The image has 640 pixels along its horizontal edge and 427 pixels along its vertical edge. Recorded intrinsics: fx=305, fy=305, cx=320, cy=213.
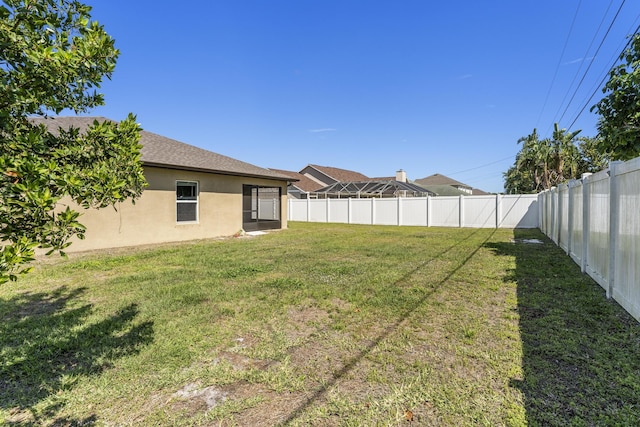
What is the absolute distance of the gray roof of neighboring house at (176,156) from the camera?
1030 centimetres

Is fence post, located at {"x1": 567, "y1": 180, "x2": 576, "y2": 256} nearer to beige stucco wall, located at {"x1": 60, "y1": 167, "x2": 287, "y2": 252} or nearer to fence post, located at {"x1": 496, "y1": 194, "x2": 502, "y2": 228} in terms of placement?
fence post, located at {"x1": 496, "y1": 194, "x2": 502, "y2": 228}

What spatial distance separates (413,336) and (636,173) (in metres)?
3.11

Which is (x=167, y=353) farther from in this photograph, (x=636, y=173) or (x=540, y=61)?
(x=540, y=61)

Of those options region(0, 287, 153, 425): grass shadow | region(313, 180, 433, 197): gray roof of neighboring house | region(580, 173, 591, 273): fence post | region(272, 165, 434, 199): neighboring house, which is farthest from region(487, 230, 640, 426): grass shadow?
region(313, 180, 433, 197): gray roof of neighboring house

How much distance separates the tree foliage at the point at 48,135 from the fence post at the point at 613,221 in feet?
18.7

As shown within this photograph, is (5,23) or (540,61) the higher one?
(540,61)

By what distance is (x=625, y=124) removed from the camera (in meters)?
5.30

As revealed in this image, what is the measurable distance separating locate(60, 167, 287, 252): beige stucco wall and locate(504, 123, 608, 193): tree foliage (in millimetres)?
20736

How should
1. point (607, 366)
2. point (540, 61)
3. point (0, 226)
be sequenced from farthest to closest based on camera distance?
1. point (540, 61)
2. point (607, 366)
3. point (0, 226)

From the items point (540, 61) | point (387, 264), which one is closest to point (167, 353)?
point (387, 264)

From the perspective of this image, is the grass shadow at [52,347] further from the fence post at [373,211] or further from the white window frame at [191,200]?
the fence post at [373,211]

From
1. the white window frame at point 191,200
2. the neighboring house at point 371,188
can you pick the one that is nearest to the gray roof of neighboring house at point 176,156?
the white window frame at point 191,200

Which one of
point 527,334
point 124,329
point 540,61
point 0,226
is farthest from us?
point 540,61

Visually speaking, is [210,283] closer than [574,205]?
Yes
